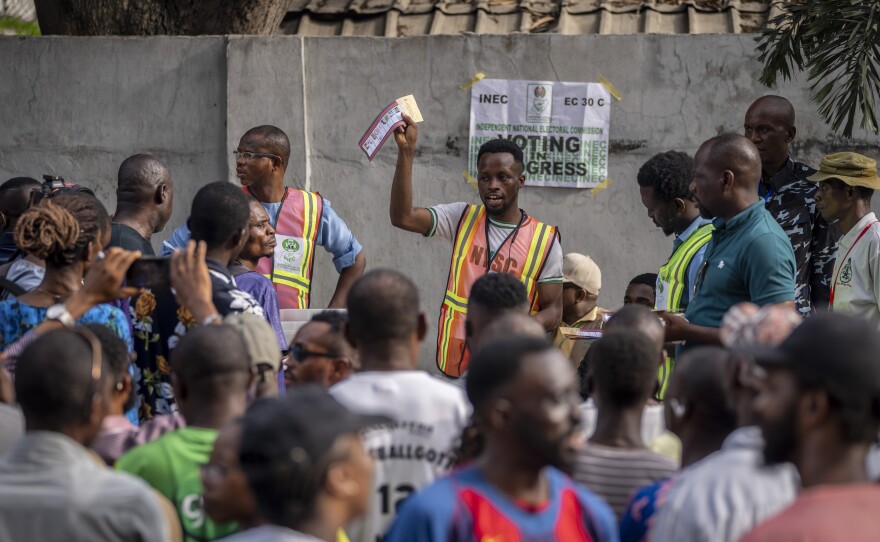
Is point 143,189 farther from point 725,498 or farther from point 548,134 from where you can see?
point 725,498

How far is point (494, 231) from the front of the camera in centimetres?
693

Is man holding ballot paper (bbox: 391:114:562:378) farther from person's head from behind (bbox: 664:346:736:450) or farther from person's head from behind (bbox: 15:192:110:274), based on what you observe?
person's head from behind (bbox: 664:346:736:450)

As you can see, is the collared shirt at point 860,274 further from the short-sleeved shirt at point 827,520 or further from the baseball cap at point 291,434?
the baseball cap at point 291,434

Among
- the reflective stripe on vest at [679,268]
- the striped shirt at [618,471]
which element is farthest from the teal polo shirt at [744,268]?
the striped shirt at [618,471]

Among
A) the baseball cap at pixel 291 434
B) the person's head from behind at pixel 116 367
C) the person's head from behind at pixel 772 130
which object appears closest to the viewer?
the baseball cap at pixel 291 434

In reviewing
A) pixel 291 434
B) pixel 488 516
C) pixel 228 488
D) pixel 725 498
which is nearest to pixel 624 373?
pixel 725 498

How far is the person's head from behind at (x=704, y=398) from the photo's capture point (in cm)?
390

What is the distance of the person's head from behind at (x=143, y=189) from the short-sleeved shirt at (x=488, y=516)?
346 centimetres

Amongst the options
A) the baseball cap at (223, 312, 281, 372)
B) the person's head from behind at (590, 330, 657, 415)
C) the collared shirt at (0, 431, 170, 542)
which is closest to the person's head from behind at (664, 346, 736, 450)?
the person's head from behind at (590, 330, 657, 415)

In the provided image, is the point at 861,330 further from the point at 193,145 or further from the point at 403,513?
the point at 193,145

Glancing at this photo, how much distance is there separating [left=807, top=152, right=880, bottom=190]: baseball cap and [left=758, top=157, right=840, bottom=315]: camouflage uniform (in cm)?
35

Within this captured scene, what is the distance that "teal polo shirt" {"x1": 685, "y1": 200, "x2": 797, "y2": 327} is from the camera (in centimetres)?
565

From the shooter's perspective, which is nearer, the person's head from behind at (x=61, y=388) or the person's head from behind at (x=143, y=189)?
the person's head from behind at (x=61, y=388)

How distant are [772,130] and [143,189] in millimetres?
3676
